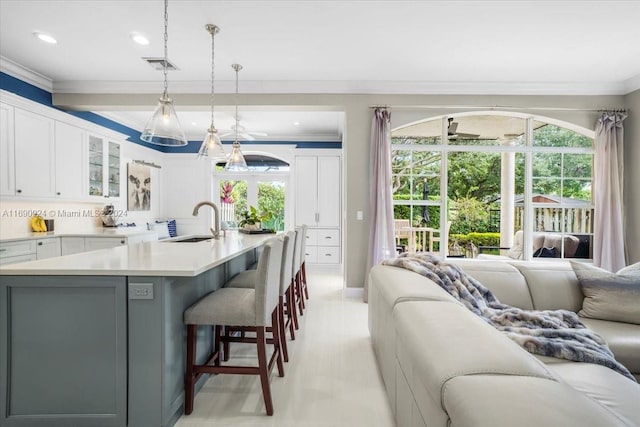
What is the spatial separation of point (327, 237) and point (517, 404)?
5.61m

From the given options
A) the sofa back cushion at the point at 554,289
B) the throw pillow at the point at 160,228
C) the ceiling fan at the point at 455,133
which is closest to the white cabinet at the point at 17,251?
the throw pillow at the point at 160,228

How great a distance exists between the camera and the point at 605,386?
1.30 m

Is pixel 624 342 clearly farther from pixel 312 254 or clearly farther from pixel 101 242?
pixel 101 242

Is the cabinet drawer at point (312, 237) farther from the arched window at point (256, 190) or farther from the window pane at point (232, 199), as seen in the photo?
the window pane at point (232, 199)

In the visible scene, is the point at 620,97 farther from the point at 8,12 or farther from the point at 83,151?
the point at 83,151

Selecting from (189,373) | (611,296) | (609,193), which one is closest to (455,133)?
(609,193)

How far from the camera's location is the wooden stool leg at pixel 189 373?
182 centimetres

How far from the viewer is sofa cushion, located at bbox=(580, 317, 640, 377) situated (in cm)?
176

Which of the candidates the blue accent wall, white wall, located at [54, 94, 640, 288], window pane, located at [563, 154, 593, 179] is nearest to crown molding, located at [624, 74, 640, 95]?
white wall, located at [54, 94, 640, 288]

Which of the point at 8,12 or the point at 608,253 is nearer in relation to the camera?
the point at 8,12

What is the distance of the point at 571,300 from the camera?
2.29m

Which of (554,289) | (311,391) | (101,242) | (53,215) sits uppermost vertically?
(53,215)

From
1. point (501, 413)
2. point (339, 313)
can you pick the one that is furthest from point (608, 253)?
point (501, 413)

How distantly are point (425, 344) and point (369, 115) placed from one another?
11.9 feet
